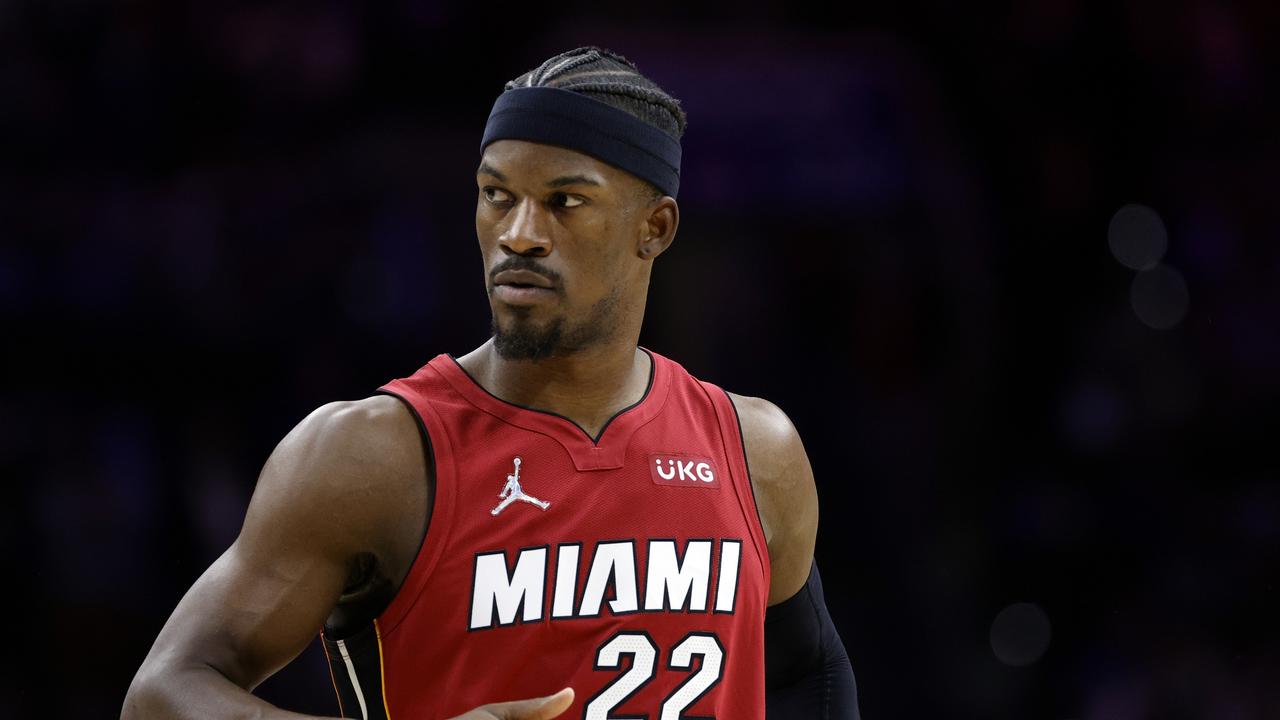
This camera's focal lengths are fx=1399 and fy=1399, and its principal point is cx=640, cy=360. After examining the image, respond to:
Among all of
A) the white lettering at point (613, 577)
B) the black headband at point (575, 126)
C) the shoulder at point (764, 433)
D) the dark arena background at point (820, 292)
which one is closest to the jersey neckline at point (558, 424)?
the white lettering at point (613, 577)

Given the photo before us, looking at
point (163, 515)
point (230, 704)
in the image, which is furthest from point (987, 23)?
point (230, 704)

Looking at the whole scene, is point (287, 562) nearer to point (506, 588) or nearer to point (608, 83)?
point (506, 588)

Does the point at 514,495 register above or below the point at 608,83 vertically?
below

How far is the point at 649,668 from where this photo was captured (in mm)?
2203

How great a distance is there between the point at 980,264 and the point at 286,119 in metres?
2.47

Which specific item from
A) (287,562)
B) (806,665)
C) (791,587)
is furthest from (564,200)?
(806,665)

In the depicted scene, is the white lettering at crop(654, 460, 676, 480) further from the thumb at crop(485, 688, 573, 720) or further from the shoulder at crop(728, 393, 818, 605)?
the thumb at crop(485, 688, 573, 720)

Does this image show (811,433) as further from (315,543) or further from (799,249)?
(315,543)

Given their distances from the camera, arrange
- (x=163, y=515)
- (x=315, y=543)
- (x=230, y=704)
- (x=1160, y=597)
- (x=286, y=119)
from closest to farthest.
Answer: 1. (x=230, y=704)
2. (x=315, y=543)
3. (x=163, y=515)
4. (x=286, y=119)
5. (x=1160, y=597)

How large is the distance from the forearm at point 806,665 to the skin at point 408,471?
0.06 metres

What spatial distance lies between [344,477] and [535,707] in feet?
1.44

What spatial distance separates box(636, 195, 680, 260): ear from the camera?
7.81ft

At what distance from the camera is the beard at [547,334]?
2.24 metres

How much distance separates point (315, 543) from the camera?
6.63ft
